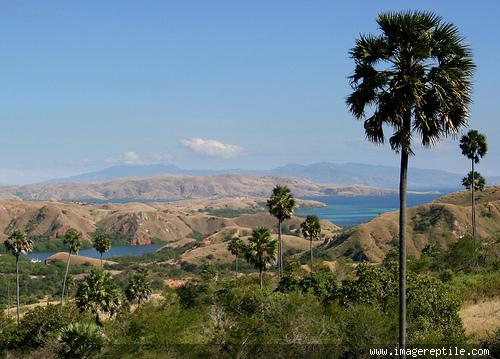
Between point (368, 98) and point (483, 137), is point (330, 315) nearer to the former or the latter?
point (368, 98)

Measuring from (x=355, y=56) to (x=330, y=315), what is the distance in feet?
80.1

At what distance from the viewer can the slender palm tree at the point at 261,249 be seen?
200ft

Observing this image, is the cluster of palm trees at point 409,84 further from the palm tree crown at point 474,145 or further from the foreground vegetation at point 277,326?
the palm tree crown at point 474,145

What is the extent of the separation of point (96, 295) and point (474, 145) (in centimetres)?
5322

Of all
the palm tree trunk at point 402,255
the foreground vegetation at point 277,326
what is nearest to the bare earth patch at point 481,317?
the foreground vegetation at point 277,326

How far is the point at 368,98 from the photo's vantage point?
16969 millimetres

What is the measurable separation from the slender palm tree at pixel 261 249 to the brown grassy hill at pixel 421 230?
3489 inches

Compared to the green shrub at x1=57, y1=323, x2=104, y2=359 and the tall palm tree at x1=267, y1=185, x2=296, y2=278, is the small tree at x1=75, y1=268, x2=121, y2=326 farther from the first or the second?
the tall palm tree at x1=267, y1=185, x2=296, y2=278

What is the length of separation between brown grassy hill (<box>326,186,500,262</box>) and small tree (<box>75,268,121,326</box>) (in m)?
105

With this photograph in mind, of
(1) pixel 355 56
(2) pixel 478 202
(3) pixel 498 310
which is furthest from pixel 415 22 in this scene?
(2) pixel 478 202

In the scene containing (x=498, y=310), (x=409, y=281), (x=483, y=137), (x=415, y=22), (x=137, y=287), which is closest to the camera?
(x=415, y=22)

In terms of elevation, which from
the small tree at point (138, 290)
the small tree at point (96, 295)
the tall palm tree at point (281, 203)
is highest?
the tall palm tree at point (281, 203)

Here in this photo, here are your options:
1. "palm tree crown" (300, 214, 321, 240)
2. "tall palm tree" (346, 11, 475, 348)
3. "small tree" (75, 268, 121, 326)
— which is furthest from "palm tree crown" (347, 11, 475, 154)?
"palm tree crown" (300, 214, 321, 240)

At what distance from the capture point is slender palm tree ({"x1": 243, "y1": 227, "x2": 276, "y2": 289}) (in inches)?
2403
